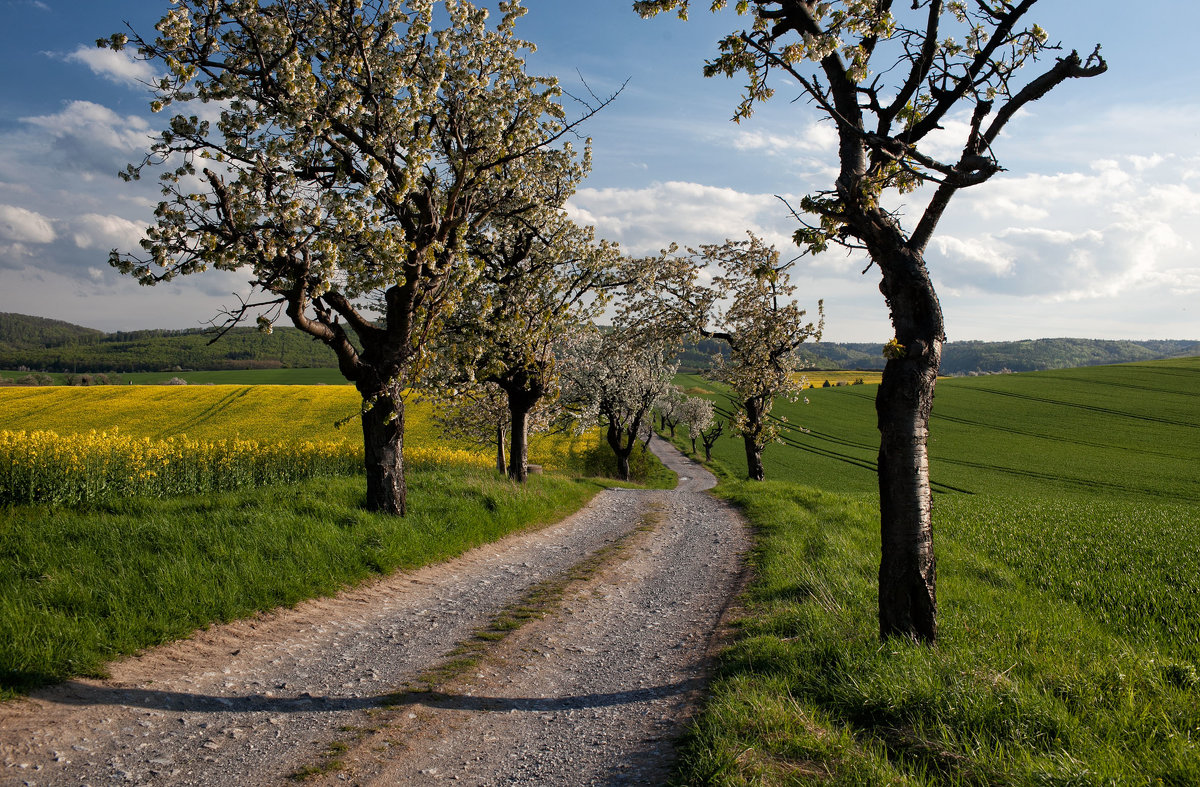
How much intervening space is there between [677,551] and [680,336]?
14859mm

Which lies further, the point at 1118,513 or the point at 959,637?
the point at 1118,513

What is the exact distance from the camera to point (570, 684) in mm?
6145

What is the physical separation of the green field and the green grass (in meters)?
5.71

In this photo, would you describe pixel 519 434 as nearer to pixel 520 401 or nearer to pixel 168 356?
pixel 520 401

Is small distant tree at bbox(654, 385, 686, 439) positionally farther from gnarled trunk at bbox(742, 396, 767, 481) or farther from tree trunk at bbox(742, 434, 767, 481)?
gnarled trunk at bbox(742, 396, 767, 481)

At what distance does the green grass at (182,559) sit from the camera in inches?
236

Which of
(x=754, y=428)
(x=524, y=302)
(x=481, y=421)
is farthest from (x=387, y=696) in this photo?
(x=481, y=421)

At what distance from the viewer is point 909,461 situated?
19.9 ft

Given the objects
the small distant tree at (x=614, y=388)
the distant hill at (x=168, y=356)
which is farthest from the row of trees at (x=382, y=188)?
the distant hill at (x=168, y=356)

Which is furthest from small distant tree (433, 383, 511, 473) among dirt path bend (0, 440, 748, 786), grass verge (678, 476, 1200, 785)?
grass verge (678, 476, 1200, 785)

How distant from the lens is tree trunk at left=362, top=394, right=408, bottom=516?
1189 cm

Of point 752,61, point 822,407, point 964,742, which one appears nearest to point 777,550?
point 964,742

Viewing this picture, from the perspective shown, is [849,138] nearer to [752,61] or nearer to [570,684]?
[752,61]

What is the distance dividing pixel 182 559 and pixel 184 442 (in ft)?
34.6
